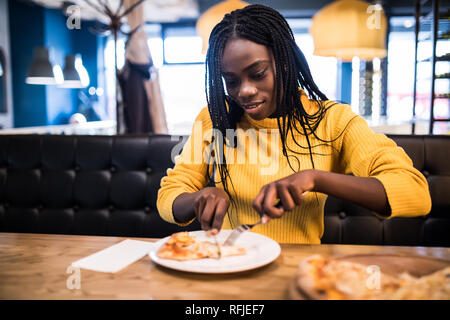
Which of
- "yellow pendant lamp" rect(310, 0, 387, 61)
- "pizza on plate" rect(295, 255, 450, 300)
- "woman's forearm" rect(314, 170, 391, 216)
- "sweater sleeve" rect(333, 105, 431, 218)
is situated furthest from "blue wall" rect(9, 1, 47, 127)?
"pizza on plate" rect(295, 255, 450, 300)

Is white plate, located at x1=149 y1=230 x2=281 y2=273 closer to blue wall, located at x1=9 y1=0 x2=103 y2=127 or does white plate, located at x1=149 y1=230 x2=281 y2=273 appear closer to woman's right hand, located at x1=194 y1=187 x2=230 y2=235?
woman's right hand, located at x1=194 y1=187 x2=230 y2=235

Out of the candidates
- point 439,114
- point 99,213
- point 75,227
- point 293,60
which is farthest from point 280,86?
point 439,114

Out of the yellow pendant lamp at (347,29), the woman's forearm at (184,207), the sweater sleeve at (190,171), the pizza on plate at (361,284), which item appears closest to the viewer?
the pizza on plate at (361,284)

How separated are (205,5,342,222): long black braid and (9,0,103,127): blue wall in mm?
6460

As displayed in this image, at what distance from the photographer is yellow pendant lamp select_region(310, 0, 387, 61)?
289 centimetres

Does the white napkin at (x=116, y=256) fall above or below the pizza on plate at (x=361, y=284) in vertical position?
below

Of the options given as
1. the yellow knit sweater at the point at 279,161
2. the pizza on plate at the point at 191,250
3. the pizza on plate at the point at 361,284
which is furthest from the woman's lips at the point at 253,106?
the pizza on plate at the point at 361,284

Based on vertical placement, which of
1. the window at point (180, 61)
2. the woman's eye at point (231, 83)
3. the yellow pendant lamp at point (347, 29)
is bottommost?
the woman's eye at point (231, 83)

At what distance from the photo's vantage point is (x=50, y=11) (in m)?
7.57

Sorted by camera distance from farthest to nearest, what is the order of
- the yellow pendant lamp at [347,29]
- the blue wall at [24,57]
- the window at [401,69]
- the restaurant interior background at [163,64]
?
the window at [401,69]
the blue wall at [24,57]
the restaurant interior background at [163,64]
the yellow pendant lamp at [347,29]

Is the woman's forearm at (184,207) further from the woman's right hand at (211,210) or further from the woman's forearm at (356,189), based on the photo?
the woman's forearm at (356,189)

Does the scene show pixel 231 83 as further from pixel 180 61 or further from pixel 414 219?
pixel 180 61

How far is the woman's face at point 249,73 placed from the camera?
1.01 m

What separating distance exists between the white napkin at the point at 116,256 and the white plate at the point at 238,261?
50 millimetres
